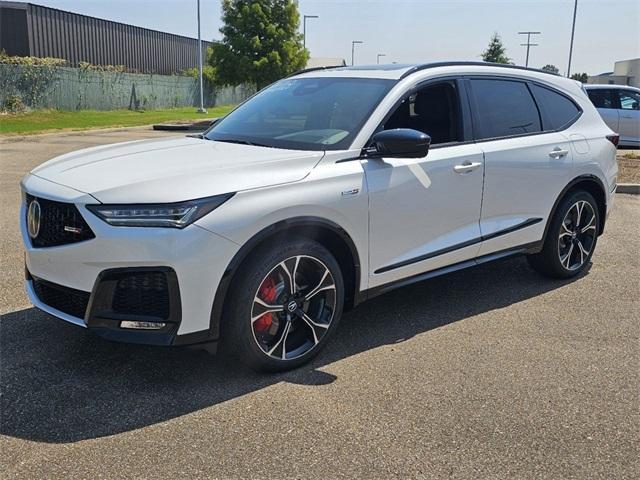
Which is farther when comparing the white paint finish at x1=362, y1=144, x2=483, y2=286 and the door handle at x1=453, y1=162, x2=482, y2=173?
the door handle at x1=453, y1=162, x2=482, y2=173

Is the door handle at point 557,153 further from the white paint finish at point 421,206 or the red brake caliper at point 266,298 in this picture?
the red brake caliper at point 266,298

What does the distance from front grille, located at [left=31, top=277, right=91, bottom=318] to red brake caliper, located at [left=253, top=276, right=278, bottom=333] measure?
91 centimetres

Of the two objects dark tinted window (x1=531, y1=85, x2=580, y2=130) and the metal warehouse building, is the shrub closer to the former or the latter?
the metal warehouse building

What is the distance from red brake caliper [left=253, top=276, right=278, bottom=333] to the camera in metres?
3.53

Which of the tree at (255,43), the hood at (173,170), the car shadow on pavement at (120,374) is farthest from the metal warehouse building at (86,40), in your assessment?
the hood at (173,170)

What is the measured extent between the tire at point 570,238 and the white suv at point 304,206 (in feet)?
0.07

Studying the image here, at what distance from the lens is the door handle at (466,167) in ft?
14.4

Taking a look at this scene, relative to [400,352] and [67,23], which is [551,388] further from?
[67,23]

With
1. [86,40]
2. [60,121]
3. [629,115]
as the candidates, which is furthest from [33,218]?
[86,40]

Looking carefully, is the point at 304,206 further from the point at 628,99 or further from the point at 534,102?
the point at 628,99

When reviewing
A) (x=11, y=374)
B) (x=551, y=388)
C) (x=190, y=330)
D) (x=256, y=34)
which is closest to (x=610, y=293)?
(x=551, y=388)

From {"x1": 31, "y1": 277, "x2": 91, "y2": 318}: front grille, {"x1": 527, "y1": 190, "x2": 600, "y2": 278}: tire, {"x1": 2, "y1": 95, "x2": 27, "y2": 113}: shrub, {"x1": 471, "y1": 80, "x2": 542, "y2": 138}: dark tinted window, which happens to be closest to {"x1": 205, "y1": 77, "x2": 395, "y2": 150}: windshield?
{"x1": 471, "y1": 80, "x2": 542, "y2": 138}: dark tinted window

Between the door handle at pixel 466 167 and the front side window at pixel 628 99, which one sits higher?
the front side window at pixel 628 99

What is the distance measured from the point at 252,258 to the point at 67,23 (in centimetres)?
4262
